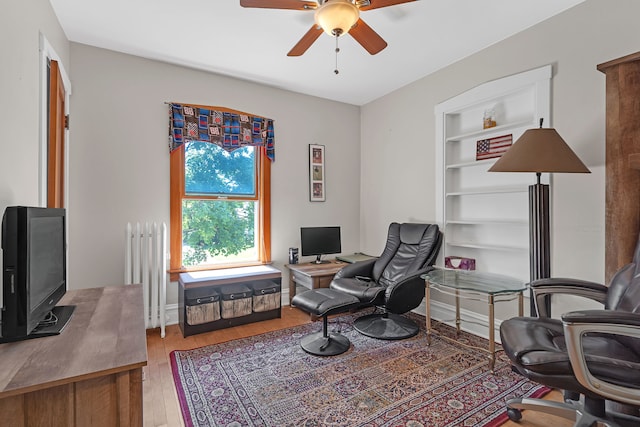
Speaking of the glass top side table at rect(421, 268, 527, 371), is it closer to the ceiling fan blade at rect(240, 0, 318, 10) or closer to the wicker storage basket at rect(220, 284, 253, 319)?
the wicker storage basket at rect(220, 284, 253, 319)

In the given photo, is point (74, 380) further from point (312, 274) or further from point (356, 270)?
point (356, 270)

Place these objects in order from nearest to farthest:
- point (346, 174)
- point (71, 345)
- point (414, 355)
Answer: point (71, 345)
point (414, 355)
point (346, 174)

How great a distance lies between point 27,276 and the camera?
112 centimetres

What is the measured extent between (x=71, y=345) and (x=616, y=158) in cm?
303

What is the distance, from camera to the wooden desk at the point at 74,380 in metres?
0.88

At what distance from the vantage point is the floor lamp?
1.96m

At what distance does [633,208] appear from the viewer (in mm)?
1968

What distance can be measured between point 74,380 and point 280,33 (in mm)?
2630

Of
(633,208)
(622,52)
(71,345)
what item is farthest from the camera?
(622,52)

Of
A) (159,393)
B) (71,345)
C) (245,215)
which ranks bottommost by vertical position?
(159,393)

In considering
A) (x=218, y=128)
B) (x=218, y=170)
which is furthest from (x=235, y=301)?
(x=218, y=128)

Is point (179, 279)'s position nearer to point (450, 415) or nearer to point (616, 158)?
point (450, 415)

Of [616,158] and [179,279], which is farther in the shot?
[179,279]

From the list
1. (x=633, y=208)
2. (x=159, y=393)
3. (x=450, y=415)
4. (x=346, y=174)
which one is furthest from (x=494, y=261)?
(x=159, y=393)
